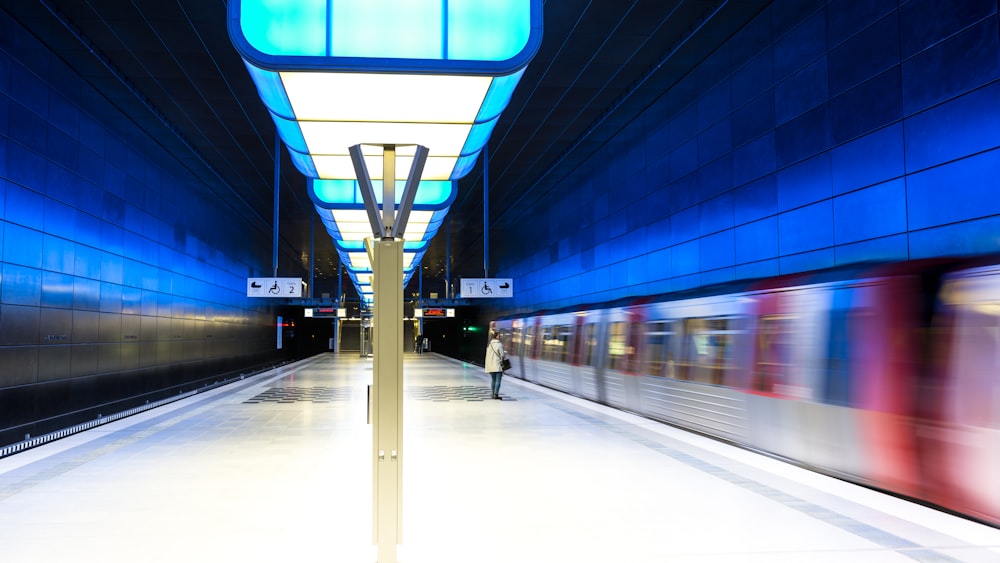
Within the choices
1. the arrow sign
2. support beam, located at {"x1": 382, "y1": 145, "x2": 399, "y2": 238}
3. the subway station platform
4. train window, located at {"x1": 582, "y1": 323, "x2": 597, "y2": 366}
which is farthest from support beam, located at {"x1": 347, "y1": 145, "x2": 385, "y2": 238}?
the arrow sign

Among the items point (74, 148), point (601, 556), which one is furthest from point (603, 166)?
point (601, 556)

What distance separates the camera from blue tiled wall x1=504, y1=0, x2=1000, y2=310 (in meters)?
9.02

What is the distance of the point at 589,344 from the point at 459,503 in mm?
11870

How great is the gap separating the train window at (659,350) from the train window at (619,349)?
95cm

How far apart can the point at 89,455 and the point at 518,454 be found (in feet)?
17.8

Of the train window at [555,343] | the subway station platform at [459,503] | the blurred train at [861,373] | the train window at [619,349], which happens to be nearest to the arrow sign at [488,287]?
the train window at [555,343]

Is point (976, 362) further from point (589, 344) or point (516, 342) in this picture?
point (516, 342)

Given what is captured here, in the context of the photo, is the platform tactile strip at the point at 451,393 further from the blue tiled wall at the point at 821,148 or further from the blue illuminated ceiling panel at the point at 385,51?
the blue illuminated ceiling panel at the point at 385,51

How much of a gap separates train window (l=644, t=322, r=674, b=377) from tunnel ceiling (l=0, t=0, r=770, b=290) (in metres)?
5.53

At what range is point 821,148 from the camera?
1194cm

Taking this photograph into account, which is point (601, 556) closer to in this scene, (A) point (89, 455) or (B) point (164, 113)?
(A) point (89, 455)

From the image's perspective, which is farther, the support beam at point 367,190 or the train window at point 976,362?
the train window at point 976,362

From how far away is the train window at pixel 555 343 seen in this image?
21089 millimetres

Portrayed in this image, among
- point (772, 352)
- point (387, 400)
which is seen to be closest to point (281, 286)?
point (772, 352)
